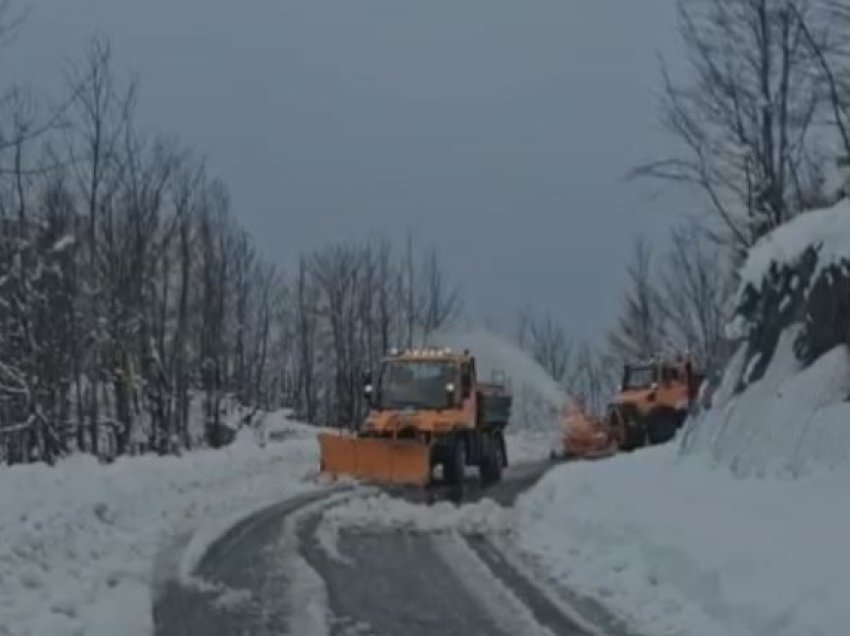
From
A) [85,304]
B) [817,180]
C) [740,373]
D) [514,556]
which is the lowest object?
[514,556]

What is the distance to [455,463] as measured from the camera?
92.8 feet

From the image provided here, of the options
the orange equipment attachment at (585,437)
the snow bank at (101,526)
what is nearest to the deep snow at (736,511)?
the snow bank at (101,526)

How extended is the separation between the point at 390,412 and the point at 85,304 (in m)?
9.56

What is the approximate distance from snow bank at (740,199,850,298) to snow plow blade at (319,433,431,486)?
7.33m

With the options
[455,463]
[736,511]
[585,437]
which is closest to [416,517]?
[736,511]

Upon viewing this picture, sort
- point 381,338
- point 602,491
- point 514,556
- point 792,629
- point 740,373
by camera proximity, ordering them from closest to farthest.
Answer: point 792,629, point 514,556, point 602,491, point 740,373, point 381,338

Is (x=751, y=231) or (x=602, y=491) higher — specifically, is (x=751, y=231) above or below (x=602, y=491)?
above

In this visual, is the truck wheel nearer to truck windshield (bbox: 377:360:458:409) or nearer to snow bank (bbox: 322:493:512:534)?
truck windshield (bbox: 377:360:458:409)

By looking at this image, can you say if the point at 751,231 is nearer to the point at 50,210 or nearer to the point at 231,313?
the point at 50,210

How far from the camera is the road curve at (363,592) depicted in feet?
36.5

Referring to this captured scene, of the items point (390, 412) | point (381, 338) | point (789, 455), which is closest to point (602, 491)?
point (789, 455)

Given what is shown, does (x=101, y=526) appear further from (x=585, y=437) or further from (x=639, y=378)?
(x=639, y=378)

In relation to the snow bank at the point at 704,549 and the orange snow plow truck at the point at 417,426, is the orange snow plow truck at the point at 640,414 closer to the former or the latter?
the orange snow plow truck at the point at 417,426

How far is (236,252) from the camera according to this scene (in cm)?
5141
